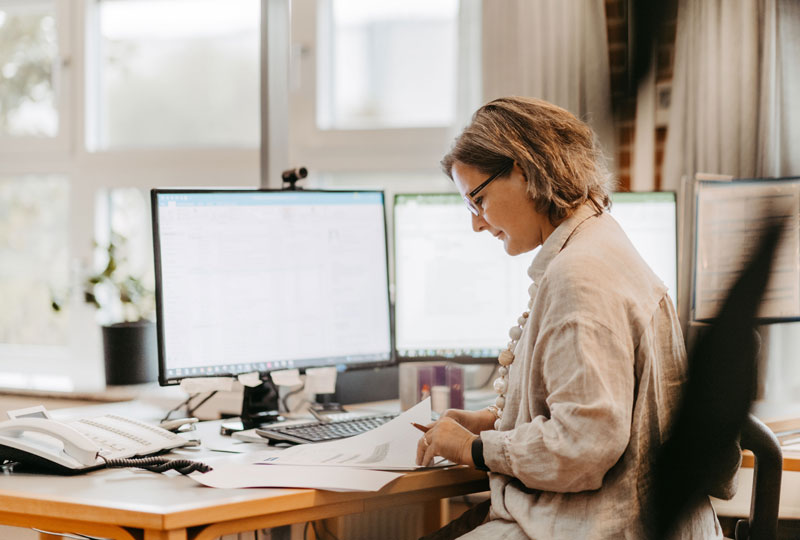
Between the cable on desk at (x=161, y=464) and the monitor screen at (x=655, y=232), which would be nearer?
the cable on desk at (x=161, y=464)

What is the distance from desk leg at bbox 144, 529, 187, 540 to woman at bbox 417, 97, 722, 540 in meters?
0.36

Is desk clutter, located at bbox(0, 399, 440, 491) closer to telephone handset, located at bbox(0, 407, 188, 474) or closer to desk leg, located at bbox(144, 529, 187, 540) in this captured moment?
telephone handset, located at bbox(0, 407, 188, 474)

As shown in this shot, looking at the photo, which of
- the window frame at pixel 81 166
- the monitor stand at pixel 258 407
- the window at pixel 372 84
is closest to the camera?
the monitor stand at pixel 258 407


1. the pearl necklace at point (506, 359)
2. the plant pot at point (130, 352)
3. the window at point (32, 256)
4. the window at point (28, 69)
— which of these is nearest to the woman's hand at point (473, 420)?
the pearl necklace at point (506, 359)

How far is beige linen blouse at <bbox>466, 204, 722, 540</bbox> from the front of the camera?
3.08 ft

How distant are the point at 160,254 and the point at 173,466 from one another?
38cm

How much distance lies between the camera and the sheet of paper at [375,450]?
3.92 ft

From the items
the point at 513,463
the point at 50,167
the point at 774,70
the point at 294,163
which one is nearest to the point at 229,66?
the point at 294,163

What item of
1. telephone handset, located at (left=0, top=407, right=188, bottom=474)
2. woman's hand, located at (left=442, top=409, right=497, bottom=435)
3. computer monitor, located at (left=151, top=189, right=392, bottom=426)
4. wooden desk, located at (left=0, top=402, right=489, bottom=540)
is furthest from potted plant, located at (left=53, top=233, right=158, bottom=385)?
woman's hand, located at (left=442, top=409, right=497, bottom=435)

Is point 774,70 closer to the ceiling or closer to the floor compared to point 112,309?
closer to the ceiling

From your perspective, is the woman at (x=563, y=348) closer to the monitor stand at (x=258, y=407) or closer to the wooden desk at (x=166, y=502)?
the wooden desk at (x=166, y=502)

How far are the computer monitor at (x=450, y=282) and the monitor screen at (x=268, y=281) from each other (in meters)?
0.09

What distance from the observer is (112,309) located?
2.37 metres

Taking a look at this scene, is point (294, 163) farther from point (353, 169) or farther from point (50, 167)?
point (50, 167)
